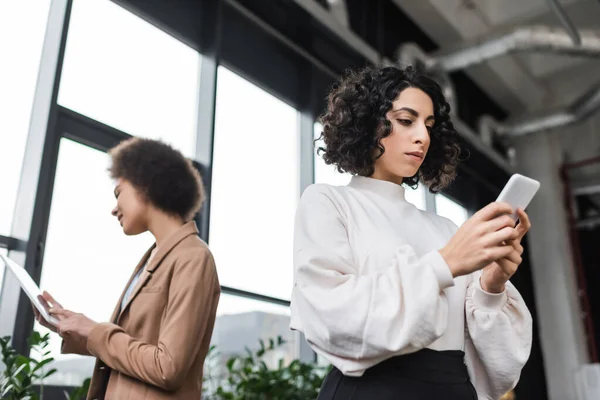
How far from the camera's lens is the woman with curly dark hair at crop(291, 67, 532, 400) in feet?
2.68

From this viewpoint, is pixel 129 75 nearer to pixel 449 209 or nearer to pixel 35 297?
pixel 35 297

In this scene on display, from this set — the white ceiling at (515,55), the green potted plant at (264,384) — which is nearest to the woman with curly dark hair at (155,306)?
the green potted plant at (264,384)

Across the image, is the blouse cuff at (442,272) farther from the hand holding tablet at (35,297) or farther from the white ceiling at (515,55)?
the white ceiling at (515,55)

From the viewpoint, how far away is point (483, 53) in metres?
4.91

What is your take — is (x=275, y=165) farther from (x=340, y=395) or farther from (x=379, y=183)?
(x=340, y=395)

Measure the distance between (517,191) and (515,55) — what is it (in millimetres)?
5852

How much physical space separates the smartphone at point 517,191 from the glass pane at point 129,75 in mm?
1860

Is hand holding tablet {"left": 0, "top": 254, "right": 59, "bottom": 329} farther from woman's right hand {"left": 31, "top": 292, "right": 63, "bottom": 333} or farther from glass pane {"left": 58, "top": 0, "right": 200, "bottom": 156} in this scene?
glass pane {"left": 58, "top": 0, "right": 200, "bottom": 156}

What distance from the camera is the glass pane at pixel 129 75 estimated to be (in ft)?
8.75

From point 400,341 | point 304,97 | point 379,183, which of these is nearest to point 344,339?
point 400,341

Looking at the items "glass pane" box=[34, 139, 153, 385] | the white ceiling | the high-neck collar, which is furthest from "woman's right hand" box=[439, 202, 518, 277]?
the white ceiling

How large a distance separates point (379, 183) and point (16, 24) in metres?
2.05

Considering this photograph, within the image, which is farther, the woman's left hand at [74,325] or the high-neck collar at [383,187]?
the woman's left hand at [74,325]

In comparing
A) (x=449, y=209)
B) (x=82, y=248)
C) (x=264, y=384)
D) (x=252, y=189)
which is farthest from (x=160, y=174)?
(x=449, y=209)
